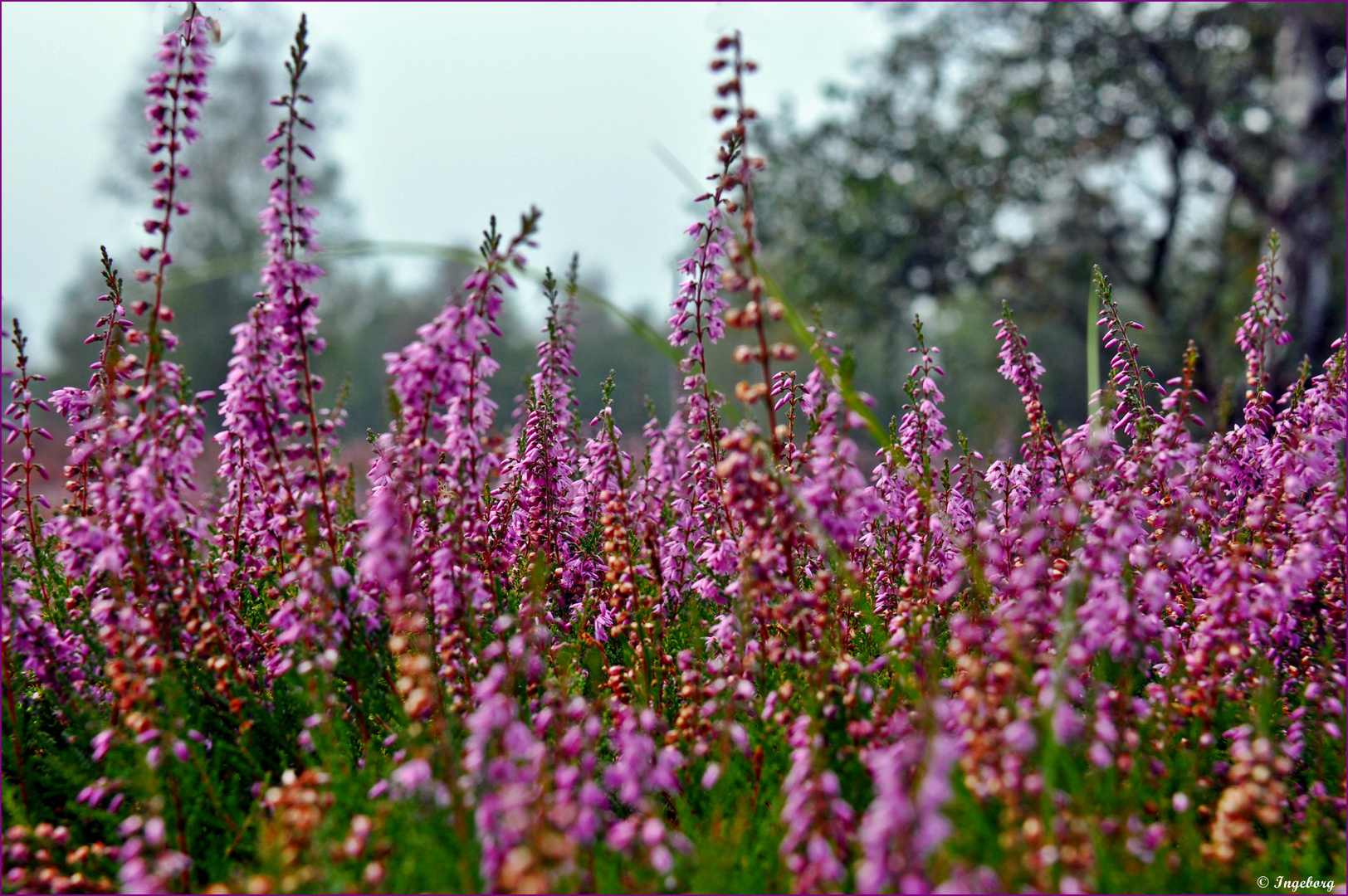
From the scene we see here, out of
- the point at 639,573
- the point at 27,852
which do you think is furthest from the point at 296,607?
the point at 639,573

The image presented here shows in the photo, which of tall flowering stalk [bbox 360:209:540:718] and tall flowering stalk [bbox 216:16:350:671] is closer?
tall flowering stalk [bbox 360:209:540:718]

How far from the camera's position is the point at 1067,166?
64.7 ft

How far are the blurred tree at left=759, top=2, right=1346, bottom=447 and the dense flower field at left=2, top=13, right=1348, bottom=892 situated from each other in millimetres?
13620

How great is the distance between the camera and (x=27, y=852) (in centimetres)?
248

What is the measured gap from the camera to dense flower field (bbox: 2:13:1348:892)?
7.02ft

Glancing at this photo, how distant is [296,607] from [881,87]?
20.0m

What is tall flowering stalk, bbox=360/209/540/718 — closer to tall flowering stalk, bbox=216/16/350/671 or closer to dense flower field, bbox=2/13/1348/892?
dense flower field, bbox=2/13/1348/892

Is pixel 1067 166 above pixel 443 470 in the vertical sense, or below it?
above

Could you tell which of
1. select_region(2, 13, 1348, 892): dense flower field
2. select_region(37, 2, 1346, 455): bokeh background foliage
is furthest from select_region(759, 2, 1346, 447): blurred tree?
select_region(2, 13, 1348, 892): dense flower field

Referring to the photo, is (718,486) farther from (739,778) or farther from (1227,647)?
(1227,647)

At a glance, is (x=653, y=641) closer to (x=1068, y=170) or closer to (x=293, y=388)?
(x=293, y=388)

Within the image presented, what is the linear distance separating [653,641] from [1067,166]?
65.7 feet

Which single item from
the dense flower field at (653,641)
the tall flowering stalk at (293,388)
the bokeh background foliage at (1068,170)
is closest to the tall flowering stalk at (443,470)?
the dense flower field at (653,641)

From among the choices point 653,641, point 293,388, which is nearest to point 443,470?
point 293,388
